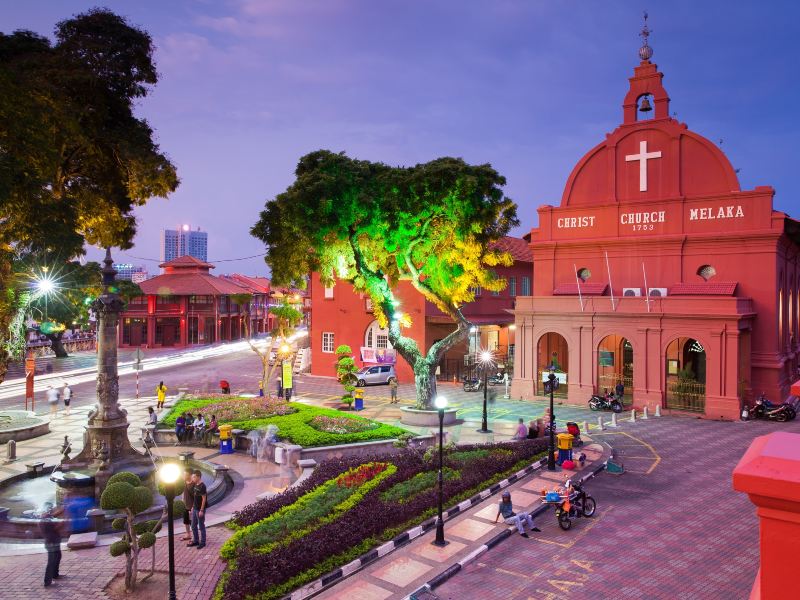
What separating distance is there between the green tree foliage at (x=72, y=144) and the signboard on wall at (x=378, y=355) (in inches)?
846

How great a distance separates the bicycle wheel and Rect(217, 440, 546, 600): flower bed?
3.17m

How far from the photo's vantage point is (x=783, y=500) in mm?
2289

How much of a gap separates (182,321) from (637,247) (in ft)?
173

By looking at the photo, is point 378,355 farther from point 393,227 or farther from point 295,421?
point 295,421

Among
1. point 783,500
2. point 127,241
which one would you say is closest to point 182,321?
point 127,241

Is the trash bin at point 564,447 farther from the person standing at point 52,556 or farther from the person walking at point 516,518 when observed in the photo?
the person standing at point 52,556

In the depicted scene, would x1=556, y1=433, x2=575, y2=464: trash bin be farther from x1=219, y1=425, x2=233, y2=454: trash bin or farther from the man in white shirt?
the man in white shirt

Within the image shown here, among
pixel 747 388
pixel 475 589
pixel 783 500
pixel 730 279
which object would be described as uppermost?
pixel 730 279

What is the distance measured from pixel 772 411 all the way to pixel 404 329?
75.1 feet

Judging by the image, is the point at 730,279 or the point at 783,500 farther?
the point at 730,279

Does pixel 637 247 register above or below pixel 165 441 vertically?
above

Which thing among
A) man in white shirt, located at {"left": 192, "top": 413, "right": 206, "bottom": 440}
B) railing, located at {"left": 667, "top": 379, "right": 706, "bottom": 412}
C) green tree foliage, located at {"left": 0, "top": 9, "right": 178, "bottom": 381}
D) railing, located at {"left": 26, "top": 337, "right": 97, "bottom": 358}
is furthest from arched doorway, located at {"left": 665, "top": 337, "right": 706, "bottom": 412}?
railing, located at {"left": 26, "top": 337, "right": 97, "bottom": 358}

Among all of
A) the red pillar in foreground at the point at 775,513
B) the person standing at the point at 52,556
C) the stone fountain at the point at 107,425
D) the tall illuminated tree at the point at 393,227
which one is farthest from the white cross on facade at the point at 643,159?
the red pillar in foreground at the point at 775,513

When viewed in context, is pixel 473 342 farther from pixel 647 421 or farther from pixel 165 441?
pixel 165 441
